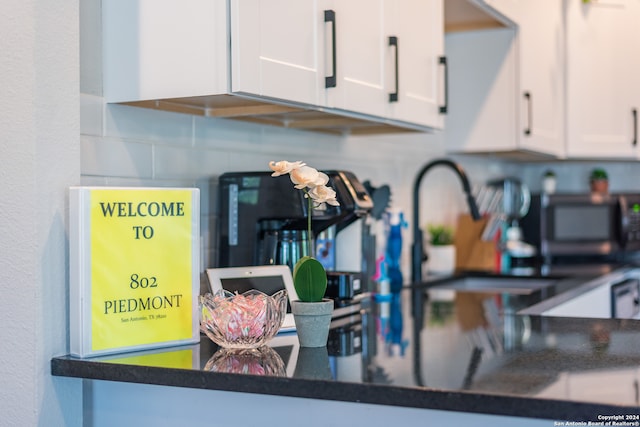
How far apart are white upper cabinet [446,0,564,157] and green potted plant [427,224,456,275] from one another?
42 cm

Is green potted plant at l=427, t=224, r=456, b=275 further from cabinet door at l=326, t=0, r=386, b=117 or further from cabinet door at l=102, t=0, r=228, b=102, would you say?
cabinet door at l=102, t=0, r=228, b=102

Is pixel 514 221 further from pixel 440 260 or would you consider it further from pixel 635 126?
pixel 440 260

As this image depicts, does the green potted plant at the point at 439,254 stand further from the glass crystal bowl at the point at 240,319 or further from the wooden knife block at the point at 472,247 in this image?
the glass crystal bowl at the point at 240,319

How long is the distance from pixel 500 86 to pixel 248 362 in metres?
2.42

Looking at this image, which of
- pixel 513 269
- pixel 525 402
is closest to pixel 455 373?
pixel 525 402

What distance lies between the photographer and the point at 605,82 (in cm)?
420

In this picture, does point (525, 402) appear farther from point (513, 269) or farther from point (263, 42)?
point (513, 269)

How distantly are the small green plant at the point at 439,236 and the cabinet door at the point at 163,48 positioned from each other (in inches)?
76.8

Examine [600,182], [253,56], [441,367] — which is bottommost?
[441,367]

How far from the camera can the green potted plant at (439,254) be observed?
3.43 meters

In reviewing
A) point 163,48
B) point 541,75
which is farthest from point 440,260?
point 163,48

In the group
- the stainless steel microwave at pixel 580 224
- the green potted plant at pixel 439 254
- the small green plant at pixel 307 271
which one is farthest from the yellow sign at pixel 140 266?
the stainless steel microwave at pixel 580 224

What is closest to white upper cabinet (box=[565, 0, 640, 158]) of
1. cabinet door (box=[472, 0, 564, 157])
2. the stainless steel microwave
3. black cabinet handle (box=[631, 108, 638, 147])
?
black cabinet handle (box=[631, 108, 638, 147])

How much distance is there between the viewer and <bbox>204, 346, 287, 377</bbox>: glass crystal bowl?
4.42ft
